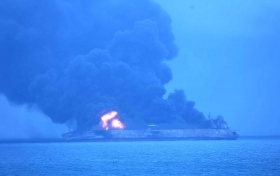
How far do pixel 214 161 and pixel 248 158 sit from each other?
210 inches

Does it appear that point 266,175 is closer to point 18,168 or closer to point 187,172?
point 187,172

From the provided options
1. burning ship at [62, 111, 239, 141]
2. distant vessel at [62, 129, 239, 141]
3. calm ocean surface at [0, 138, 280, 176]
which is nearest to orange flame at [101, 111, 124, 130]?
burning ship at [62, 111, 239, 141]

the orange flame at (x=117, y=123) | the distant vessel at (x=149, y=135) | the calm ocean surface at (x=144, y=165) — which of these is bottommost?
the calm ocean surface at (x=144, y=165)

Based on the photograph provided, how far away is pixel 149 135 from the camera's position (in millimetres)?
105125

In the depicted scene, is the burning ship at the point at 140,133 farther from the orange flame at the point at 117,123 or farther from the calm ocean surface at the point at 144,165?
the calm ocean surface at the point at 144,165

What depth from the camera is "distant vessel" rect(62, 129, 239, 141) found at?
103 meters

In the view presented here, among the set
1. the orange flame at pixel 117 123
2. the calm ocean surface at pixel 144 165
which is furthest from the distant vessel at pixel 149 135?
the calm ocean surface at pixel 144 165

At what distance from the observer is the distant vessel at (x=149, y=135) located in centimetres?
10262

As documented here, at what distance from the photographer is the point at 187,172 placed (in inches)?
1913

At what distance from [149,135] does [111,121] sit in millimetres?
9568

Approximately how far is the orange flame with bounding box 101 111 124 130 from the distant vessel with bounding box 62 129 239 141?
163 cm

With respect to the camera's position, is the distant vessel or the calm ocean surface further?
the distant vessel

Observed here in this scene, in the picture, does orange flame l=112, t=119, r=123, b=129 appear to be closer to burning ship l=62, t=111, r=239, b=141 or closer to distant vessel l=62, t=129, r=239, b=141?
burning ship l=62, t=111, r=239, b=141

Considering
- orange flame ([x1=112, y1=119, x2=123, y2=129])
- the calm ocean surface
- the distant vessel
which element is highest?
orange flame ([x1=112, y1=119, x2=123, y2=129])
